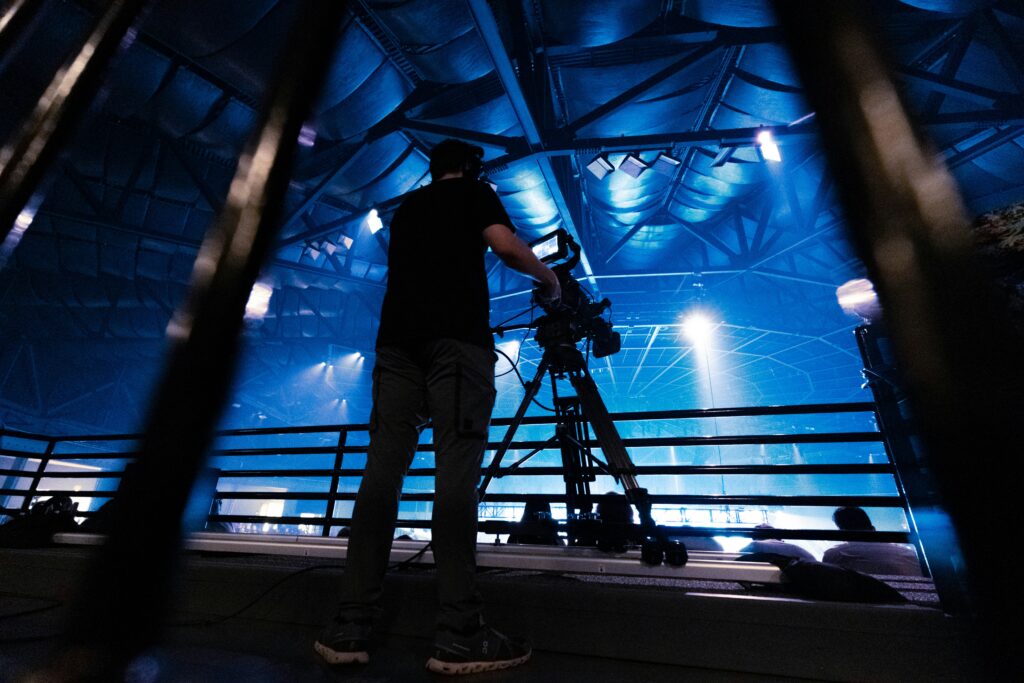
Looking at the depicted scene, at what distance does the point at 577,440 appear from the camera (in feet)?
7.92

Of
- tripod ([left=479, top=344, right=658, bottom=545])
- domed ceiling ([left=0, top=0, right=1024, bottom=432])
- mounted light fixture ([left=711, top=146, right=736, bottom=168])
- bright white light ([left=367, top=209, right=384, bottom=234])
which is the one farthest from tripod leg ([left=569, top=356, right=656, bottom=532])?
mounted light fixture ([left=711, top=146, right=736, bottom=168])

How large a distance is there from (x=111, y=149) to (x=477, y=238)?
6.53 meters

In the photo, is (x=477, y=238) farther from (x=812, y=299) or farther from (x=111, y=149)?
(x=812, y=299)

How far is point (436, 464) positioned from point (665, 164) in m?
6.24

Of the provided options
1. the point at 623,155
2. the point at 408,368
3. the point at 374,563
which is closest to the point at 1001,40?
the point at 623,155

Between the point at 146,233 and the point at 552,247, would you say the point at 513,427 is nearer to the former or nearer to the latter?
the point at 552,247

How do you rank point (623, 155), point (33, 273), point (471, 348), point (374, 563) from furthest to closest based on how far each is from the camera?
point (33, 273)
point (623, 155)
point (471, 348)
point (374, 563)

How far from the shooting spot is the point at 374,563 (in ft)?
4.20

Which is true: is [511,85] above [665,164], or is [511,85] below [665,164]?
below

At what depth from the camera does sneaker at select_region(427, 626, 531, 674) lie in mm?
1113

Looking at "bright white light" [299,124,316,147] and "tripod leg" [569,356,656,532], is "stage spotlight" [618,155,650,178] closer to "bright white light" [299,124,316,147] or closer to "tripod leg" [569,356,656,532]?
"tripod leg" [569,356,656,532]

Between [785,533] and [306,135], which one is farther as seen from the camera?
[785,533]

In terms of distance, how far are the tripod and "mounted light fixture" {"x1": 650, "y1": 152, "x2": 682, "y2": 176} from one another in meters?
4.98

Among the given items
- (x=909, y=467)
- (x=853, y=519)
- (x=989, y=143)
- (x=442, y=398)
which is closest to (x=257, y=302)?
(x=442, y=398)
